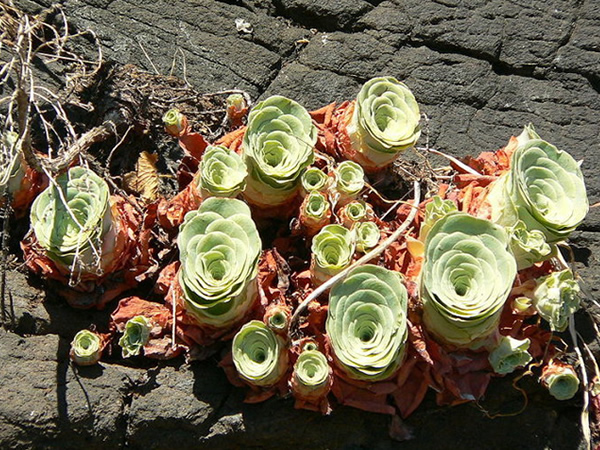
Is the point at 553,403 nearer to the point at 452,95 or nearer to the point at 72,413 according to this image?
the point at 452,95

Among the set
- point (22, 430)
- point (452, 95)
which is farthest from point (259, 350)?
point (452, 95)

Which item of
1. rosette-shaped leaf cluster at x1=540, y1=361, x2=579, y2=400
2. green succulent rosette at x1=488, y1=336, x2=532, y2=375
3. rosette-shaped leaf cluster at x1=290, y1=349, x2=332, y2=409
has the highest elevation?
green succulent rosette at x1=488, y1=336, x2=532, y2=375

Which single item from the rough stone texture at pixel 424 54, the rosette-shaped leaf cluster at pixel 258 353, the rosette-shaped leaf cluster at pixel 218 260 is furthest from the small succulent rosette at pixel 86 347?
the rough stone texture at pixel 424 54

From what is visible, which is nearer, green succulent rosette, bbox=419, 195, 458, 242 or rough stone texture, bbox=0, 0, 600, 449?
green succulent rosette, bbox=419, 195, 458, 242

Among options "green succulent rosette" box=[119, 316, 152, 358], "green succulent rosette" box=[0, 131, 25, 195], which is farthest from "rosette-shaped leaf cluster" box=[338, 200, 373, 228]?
"green succulent rosette" box=[0, 131, 25, 195]

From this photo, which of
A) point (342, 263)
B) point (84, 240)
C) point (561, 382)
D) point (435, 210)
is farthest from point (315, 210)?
point (561, 382)

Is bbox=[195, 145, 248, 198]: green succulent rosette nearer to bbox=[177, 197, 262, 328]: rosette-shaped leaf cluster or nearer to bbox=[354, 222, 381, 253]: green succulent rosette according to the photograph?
bbox=[177, 197, 262, 328]: rosette-shaped leaf cluster

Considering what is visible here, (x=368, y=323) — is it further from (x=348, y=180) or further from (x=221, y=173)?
(x=221, y=173)
